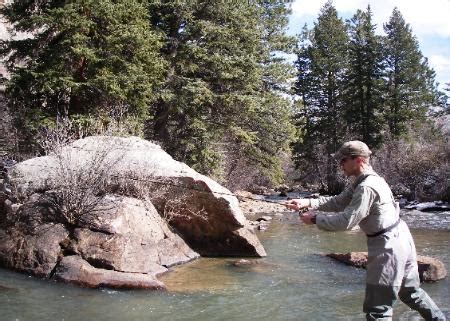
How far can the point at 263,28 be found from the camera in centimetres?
2416

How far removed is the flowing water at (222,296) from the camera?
6715 mm

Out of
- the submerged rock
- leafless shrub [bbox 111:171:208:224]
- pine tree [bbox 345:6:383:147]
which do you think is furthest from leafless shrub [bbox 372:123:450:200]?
the submerged rock

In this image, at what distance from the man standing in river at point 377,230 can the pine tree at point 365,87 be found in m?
34.5

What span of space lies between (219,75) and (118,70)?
5.13 metres

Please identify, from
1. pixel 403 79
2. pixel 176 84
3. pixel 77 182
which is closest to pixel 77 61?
pixel 176 84

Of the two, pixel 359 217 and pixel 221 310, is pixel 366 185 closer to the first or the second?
pixel 359 217

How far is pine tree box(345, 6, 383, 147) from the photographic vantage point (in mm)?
38469

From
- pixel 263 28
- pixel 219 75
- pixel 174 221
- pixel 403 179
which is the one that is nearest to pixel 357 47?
pixel 403 179

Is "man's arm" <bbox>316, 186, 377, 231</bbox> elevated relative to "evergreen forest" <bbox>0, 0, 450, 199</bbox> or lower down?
lower down

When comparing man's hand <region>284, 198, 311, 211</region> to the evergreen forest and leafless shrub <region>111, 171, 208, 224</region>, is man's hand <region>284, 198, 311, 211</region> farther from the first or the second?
the evergreen forest

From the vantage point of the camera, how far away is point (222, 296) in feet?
25.3

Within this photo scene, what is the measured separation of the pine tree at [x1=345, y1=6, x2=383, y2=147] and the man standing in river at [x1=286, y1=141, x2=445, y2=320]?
34.5m

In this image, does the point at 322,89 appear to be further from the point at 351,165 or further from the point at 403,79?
the point at 351,165

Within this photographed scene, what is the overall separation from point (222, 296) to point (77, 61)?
1041 centimetres
